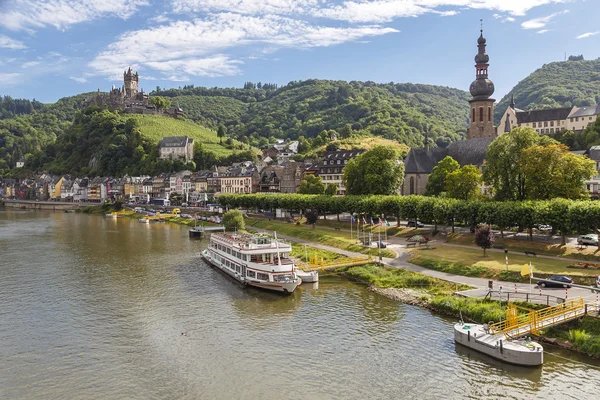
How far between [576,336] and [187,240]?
6853 centimetres

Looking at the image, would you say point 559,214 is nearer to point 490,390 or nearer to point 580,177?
point 580,177

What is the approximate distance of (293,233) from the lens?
8312cm

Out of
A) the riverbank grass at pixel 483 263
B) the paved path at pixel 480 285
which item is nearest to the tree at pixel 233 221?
the paved path at pixel 480 285

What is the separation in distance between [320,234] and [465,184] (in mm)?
22628

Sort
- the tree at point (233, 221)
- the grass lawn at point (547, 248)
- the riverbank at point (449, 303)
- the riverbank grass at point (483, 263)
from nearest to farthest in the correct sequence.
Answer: the riverbank at point (449, 303), the riverbank grass at point (483, 263), the grass lawn at point (547, 248), the tree at point (233, 221)

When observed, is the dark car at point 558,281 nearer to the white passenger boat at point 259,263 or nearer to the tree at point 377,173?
the white passenger boat at point 259,263

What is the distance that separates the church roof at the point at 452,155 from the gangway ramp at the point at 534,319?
69347mm

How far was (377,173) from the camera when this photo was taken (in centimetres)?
8869

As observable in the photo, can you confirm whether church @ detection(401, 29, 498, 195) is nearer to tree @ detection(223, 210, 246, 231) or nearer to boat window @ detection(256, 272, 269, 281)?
tree @ detection(223, 210, 246, 231)

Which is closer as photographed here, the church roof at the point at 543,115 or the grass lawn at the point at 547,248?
the grass lawn at the point at 547,248

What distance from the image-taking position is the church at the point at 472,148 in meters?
103

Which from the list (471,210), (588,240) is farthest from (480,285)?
(471,210)

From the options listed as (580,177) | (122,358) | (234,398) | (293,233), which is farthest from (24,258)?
(580,177)

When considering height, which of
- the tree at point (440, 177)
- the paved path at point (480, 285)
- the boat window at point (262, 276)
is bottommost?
the boat window at point (262, 276)
